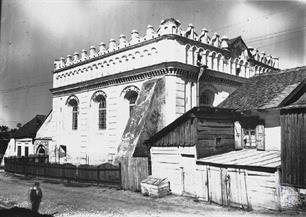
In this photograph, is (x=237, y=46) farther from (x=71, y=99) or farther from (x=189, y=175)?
(x=71, y=99)

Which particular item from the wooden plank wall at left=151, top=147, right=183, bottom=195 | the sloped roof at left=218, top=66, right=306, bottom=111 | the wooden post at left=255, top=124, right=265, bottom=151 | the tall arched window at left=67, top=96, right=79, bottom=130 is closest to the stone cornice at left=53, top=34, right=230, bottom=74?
the sloped roof at left=218, top=66, right=306, bottom=111

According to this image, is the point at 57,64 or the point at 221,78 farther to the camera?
the point at 57,64

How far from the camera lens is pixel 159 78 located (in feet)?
68.2

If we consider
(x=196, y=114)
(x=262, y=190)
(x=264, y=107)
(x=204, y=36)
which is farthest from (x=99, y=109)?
(x=262, y=190)

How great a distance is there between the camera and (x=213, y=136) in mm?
16734

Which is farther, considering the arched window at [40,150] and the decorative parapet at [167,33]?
the arched window at [40,150]

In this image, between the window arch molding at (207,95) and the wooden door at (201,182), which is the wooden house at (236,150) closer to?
the wooden door at (201,182)

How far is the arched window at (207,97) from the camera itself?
2327 cm

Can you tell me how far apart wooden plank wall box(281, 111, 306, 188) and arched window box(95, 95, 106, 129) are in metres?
15.9

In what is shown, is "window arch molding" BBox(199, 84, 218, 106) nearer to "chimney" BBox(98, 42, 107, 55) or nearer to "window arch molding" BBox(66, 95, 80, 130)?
"chimney" BBox(98, 42, 107, 55)

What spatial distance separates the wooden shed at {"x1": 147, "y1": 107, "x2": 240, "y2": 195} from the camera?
52.8 ft

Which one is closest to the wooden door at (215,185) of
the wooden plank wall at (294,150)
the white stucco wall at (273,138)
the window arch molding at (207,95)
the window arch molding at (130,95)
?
the wooden plank wall at (294,150)

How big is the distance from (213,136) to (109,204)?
6361 millimetres

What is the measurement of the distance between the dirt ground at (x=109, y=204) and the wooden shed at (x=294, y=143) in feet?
4.29
